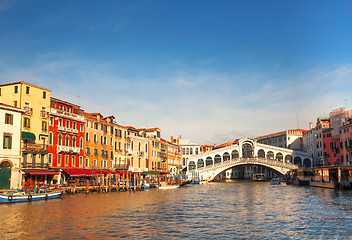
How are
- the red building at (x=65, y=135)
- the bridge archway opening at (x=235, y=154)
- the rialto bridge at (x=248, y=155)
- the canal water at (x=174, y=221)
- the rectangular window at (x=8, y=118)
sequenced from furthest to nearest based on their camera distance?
the bridge archway opening at (x=235, y=154)
the rialto bridge at (x=248, y=155)
the red building at (x=65, y=135)
the rectangular window at (x=8, y=118)
the canal water at (x=174, y=221)

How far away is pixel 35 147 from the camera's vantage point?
33.8 metres

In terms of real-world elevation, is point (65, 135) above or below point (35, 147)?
above

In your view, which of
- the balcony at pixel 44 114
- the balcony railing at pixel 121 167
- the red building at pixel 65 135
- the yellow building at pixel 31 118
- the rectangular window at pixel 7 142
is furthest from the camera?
the balcony railing at pixel 121 167

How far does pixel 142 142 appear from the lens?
5491 cm

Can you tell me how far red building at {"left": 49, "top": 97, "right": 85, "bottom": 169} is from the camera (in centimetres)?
3659

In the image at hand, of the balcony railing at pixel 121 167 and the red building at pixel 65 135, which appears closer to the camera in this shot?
the red building at pixel 65 135

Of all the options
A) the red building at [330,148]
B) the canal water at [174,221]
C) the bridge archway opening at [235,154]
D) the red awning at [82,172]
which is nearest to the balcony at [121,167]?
the red awning at [82,172]

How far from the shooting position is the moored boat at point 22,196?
26500 mm

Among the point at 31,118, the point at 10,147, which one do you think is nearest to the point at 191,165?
the point at 31,118

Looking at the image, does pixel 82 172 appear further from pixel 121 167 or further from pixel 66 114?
pixel 121 167

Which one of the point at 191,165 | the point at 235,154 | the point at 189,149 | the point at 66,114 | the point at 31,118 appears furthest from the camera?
the point at 189,149

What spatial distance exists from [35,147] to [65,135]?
4.92m

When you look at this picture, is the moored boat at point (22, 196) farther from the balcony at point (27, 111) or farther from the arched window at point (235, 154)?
the arched window at point (235, 154)

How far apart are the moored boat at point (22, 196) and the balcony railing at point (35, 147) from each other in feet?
16.5
